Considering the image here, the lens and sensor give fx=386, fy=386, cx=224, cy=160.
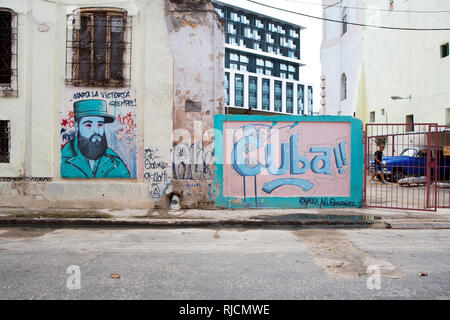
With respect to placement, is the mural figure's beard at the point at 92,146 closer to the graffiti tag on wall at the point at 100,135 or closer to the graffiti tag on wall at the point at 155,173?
the graffiti tag on wall at the point at 100,135

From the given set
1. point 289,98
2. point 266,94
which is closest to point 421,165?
point 266,94

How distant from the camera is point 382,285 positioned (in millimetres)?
4305

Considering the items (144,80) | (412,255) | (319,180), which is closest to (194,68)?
(144,80)

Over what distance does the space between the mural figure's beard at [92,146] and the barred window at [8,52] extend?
2.13m

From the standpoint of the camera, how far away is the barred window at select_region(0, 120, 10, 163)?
10062 millimetres

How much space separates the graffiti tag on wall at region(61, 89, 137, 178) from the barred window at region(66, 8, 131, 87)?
490 millimetres

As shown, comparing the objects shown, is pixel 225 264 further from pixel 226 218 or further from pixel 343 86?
pixel 343 86

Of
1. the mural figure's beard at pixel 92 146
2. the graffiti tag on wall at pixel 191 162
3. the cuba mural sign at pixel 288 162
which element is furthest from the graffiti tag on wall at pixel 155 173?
the cuba mural sign at pixel 288 162

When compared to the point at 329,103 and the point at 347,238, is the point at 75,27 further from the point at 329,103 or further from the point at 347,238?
the point at 329,103

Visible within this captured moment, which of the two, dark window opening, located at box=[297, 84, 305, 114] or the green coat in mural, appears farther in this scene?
dark window opening, located at box=[297, 84, 305, 114]

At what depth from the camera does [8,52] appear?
1009cm

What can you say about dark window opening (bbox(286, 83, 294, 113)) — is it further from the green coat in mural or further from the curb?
the curb

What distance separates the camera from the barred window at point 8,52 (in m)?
10.0

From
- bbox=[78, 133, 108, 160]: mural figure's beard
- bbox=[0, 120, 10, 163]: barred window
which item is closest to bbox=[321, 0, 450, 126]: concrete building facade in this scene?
bbox=[78, 133, 108, 160]: mural figure's beard
